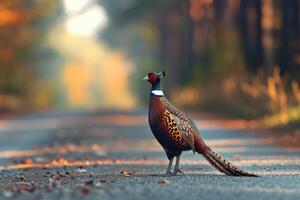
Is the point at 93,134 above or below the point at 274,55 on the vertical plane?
below

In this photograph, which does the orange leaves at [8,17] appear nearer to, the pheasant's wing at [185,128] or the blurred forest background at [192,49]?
the blurred forest background at [192,49]

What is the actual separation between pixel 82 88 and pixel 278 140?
463 feet

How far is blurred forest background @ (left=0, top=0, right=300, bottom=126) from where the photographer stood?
38750 mm

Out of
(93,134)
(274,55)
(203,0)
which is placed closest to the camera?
(93,134)

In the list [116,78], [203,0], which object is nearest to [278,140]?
[203,0]

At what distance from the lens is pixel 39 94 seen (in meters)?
84.6

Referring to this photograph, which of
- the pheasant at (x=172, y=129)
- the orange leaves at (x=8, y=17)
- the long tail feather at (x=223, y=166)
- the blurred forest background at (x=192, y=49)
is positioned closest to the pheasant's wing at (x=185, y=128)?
the pheasant at (x=172, y=129)

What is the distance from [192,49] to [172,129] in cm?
5823

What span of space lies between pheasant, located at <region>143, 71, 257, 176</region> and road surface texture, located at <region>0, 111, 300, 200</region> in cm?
28

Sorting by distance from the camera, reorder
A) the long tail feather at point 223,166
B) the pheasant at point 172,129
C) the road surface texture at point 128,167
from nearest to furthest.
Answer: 1. the road surface texture at point 128,167
2. the pheasant at point 172,129
3. the long tail feather at point 223,166

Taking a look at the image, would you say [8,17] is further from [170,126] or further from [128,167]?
[170,126]

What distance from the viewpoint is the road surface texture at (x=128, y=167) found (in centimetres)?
1147

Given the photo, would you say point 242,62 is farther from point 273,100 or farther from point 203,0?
point 203,0

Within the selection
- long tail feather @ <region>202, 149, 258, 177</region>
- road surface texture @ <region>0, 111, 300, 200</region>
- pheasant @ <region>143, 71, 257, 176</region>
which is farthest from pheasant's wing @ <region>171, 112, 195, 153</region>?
road surface texture @ <region>0, 111, 300, 200</region>
